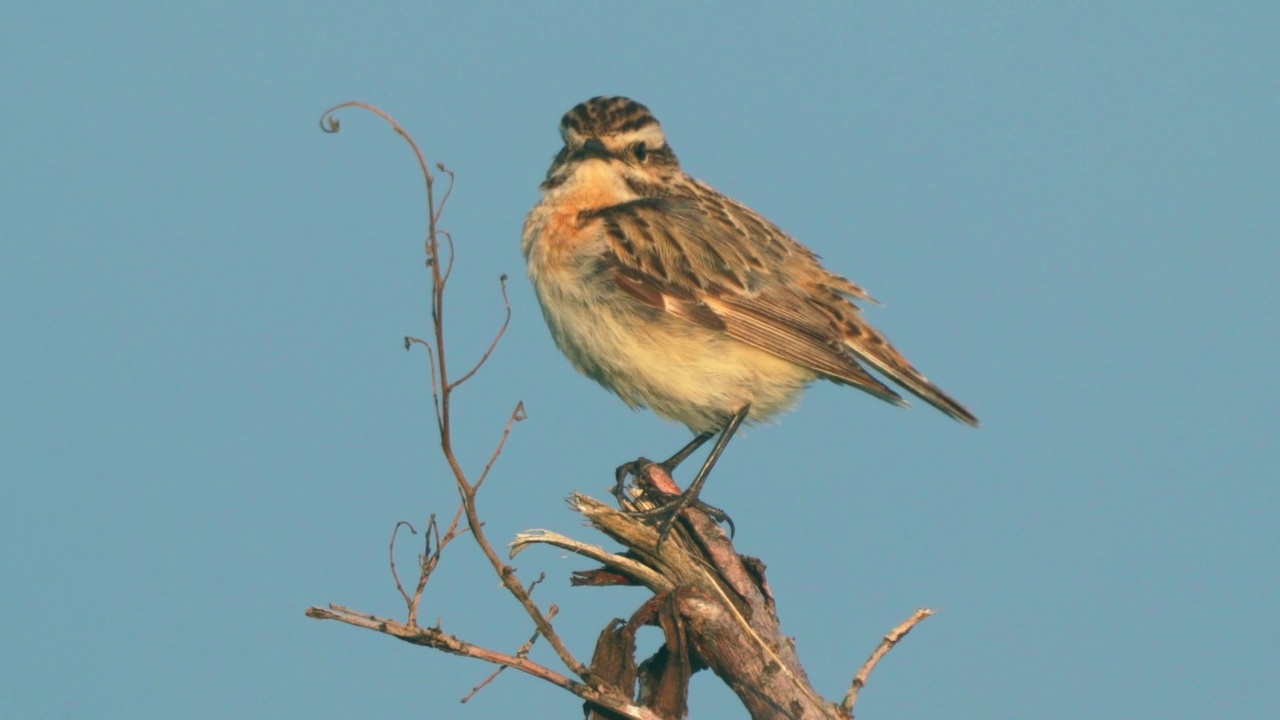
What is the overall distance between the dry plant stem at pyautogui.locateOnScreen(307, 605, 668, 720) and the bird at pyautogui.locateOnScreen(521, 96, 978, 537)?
6.09 feet

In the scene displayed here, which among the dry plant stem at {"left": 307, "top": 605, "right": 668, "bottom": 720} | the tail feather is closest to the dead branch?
the dry plant stem at {"left": 307, "top": 605, "right": 668, "bottom": 720}

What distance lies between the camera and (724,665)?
614 centimetres

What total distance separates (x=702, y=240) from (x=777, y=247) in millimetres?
619

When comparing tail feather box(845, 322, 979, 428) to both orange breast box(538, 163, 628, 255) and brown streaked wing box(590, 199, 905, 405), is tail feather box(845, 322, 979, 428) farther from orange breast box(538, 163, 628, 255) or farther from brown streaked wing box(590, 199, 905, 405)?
orange breast box(538, 163, 628, 255)

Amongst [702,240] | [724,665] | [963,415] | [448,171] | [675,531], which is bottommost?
[724,665]

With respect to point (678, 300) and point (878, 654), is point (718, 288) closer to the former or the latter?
point (678, 300)

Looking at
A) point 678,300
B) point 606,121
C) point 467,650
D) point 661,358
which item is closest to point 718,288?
point 678,300

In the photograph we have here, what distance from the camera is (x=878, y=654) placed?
5.89m

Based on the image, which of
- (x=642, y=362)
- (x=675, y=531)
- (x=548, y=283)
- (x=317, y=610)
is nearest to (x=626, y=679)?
(x=675, y=531)

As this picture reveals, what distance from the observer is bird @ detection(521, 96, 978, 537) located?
7727 mm

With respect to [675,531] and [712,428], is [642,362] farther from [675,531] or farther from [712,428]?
[675,531]

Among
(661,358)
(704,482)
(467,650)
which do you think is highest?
(661,358)

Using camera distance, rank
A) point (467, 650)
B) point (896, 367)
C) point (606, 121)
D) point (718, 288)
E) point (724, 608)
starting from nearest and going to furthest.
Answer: point (467, 650) < point (724, 608) < point (718, 288) < point (896, 367) < point (606, 121)

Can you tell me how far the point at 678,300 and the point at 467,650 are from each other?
308cm
